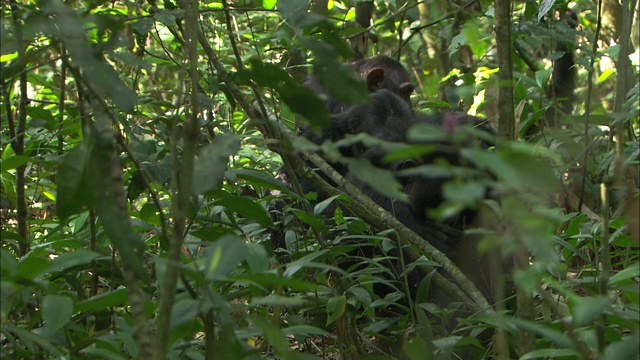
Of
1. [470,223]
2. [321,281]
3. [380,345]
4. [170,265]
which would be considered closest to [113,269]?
[321,281]

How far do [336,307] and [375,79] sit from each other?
2.70m

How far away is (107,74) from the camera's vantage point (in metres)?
1.40

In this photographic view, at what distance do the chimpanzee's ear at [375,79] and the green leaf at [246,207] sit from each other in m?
2.51

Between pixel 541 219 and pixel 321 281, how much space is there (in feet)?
5.21

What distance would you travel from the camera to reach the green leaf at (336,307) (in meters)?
2.15

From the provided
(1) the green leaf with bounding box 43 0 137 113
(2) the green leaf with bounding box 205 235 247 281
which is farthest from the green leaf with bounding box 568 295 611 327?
(1) the green leaf with bounding box 43 0 137 113

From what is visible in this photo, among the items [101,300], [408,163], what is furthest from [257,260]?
[408,163]

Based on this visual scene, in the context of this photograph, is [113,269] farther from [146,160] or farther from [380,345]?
[380,345]

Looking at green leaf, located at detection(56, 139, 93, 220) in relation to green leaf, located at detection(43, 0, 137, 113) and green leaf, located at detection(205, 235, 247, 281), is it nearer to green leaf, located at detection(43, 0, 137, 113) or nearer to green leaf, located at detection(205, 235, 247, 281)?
green leaf, located at detection(43, 0, 137, 113)

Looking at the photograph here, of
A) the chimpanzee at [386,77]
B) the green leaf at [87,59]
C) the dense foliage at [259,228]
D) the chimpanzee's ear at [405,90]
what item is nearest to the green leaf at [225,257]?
the dense foliage at [259,228]

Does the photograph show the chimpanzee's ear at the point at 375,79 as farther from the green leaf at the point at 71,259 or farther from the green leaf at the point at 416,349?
the green leaf at the point at 71,259

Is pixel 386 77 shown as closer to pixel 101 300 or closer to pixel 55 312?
pixel 101 300

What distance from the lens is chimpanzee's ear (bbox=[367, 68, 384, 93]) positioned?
464 cm

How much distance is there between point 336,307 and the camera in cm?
216
